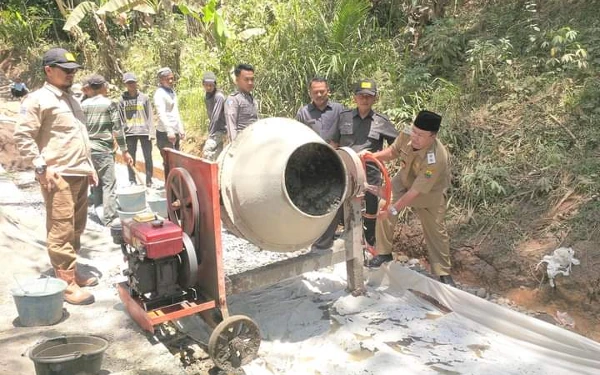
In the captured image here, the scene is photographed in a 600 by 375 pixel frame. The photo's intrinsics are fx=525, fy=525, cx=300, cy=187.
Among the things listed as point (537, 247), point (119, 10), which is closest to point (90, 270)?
point (537, 247)

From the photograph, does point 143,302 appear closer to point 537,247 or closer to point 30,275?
point 30,275

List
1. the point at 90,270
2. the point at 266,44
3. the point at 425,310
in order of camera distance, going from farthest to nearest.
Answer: the point at 266,44 → the point at 90,270 → the point at 425,310

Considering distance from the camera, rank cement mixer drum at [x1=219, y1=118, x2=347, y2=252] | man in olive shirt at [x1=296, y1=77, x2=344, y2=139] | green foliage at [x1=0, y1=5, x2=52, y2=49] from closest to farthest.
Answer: cement mixer drum at [x1=219, y1=118, x2=347, y2=252] → man in olive shirt at [x1=296, y1=77, x2=344, y2=139] → green foliage at [x1=0, y1=5, x2=52, y2=49]

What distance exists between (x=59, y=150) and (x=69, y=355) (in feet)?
5.35

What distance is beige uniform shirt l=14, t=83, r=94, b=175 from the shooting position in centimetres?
347

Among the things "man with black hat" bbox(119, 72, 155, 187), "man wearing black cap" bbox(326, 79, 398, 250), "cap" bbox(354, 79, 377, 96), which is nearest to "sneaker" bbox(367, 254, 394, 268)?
"man wearing black cap" bbox(326, 79, 398, 250)

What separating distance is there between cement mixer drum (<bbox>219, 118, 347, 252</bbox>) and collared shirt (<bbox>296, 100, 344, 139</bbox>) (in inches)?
48.2

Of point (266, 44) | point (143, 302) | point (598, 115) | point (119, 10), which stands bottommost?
point (143, 302)

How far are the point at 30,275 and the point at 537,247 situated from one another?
403 cm

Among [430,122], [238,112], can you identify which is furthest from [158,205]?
[430,122]

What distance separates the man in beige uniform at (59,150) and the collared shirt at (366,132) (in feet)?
6.83

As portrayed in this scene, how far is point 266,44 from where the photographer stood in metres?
7.99

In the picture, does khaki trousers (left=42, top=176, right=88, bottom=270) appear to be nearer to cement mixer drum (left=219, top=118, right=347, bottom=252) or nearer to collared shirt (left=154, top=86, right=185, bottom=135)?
cement mixer drum (left=219, top=118, right=347, bottom=252)

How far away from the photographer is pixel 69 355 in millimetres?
2531
